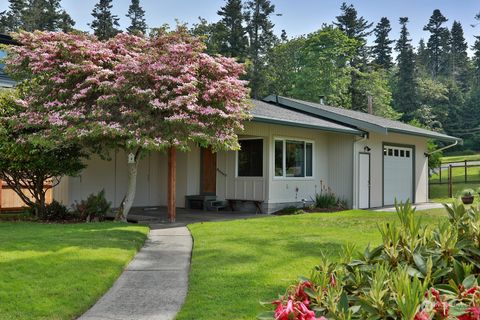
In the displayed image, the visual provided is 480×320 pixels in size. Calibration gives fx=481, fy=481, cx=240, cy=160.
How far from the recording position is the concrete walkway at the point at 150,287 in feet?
14.8

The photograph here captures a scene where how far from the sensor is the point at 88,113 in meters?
9.88

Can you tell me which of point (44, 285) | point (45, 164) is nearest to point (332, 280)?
point (44, 285)

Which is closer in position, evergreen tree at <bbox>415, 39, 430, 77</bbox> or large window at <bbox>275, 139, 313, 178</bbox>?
large window at <bbox>275, 139, 313, 178</bbox>

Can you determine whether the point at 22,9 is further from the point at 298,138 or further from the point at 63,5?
the point at 298,138

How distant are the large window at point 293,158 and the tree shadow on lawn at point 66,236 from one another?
19.1ft

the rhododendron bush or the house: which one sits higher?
the house

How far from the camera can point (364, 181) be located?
16.1 m

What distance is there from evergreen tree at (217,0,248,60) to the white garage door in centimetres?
2413

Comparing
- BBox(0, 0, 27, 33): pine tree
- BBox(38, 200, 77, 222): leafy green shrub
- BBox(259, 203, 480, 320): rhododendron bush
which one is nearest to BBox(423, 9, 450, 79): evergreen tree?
BBox(0, 0, 27, 33): pine tree

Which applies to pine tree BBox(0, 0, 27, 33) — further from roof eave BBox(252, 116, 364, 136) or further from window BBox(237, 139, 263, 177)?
roof eave BBox(252, 116, 364, 136)

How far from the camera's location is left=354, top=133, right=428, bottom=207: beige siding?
54.2 feet

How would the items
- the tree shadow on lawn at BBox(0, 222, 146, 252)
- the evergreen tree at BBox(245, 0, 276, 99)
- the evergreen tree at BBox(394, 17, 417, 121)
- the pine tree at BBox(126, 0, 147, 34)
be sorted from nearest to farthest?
the tree shadow on lawn at BBox(0, 222, 146, 252) < the evergreen tree at BBox(245, 0, 276, 99) < the pine tree at BBox(126, 0, 147, 34) < the evergreen tree at BBox(394, 17, 417, 121)

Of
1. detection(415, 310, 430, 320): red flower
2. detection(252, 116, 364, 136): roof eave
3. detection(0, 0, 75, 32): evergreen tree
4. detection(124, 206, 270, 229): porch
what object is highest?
detection(0, 0, 75, 32): evergreen tree

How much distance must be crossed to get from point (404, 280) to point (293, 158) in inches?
515
